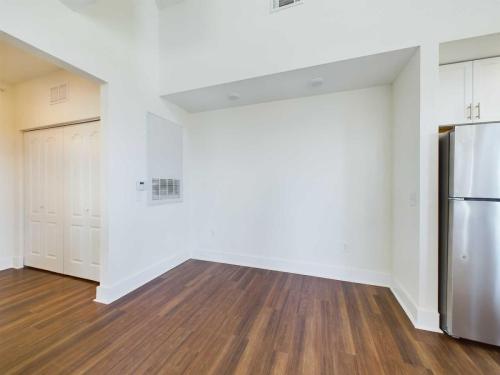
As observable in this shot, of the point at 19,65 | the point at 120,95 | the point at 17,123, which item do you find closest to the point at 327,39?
the point at 120,95

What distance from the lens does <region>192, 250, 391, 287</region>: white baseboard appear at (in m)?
2.88

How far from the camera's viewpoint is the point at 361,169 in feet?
9.66

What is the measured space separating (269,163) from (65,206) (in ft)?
10.3

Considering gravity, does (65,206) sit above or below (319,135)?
below

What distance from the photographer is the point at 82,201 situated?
303 centimetres

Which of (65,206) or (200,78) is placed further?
(65,206)

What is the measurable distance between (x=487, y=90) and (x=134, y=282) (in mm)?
4442

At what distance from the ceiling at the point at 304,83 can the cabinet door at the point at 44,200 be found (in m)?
1.96

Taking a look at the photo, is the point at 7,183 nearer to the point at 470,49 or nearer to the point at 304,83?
the point at 304,83

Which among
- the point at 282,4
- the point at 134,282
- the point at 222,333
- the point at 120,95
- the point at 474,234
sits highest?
the point at 282,4

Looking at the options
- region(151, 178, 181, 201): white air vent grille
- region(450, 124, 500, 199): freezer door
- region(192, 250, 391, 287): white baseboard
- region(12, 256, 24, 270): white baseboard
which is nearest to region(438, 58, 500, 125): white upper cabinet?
region(450, 124, 500, 199): freezer door

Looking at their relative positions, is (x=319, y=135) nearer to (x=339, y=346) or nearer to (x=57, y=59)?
(x=339, y=346)

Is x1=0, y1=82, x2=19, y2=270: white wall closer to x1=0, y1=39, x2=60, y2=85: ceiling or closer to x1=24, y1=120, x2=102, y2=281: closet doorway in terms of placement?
x1=24, y1=120, x2=102, y2=281: closet doorway

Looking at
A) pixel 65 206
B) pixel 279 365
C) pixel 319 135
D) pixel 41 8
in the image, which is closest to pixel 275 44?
pixel 319 135
